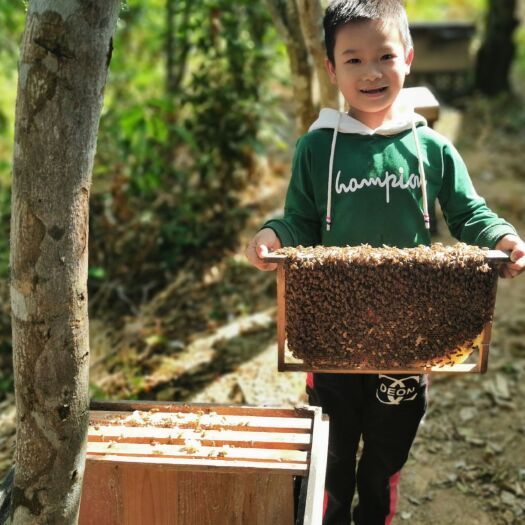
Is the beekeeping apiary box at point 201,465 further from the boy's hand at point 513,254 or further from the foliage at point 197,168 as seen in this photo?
the foliage at point 197,168

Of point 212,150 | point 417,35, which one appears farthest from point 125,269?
point 417,35

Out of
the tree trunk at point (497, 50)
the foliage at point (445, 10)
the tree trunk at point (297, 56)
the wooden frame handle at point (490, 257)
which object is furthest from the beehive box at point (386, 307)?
the foliage at point (445, 10)

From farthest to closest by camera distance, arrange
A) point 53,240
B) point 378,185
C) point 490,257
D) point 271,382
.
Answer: point 271,382 → point 378,185 → point 490,257 → point 53,240

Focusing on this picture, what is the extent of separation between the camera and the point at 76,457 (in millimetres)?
1842

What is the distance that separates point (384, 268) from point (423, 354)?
1.03 feet

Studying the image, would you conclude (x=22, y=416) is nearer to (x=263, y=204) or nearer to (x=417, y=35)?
(x=263, y=204)

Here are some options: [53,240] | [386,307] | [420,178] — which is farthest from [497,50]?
[53,240]

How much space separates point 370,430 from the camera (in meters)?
2.35

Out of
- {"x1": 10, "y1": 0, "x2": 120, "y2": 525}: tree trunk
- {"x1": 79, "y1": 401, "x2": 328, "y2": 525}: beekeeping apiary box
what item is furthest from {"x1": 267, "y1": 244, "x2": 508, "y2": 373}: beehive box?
{"x1": 10, "y1": 0, "x2": 120, "y2": 525}: tree trunk

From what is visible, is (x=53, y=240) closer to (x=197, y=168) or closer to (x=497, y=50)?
(x=197, y=168)

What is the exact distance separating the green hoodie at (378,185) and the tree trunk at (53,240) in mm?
741

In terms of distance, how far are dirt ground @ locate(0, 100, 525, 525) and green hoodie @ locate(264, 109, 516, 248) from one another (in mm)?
1462

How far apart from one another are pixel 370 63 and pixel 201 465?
1.26 metres

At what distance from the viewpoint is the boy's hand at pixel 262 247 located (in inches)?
80.3
